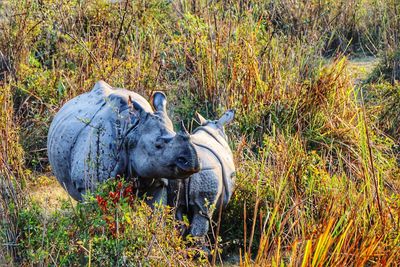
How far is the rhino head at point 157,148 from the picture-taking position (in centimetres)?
440

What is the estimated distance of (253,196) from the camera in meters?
5.65

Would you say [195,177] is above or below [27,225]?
above

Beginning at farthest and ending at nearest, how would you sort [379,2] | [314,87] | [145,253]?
[379,2]
[314,87]
[145,253]

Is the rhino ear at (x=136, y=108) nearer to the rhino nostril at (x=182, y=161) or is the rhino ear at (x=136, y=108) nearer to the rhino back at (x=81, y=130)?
the rhino back at (x=81, y=130)

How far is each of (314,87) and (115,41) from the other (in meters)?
2.00

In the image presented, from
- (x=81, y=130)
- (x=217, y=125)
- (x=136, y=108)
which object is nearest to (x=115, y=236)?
(x=136, y=108)

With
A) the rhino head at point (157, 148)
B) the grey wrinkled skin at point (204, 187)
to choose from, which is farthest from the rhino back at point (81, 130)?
the grey wrinkled skin at point (204, 187)

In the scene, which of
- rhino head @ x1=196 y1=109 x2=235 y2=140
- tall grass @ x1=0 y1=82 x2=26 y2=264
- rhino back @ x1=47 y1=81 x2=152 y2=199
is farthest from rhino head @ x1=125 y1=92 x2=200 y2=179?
tall grass @ x1=0 y1=82 x2=26 y2=264

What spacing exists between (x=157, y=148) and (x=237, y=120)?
92.6 inches

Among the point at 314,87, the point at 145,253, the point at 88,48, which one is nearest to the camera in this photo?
the point at 145,253

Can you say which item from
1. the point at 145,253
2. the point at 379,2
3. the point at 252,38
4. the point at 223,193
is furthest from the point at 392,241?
the point at 379,2

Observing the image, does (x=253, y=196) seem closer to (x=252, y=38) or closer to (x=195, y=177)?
(x=195, y=177)

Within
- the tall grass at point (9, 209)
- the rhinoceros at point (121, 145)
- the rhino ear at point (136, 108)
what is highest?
the rhino ear at point (136, 108)

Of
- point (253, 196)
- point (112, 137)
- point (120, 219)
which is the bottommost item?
point (253, 196)
